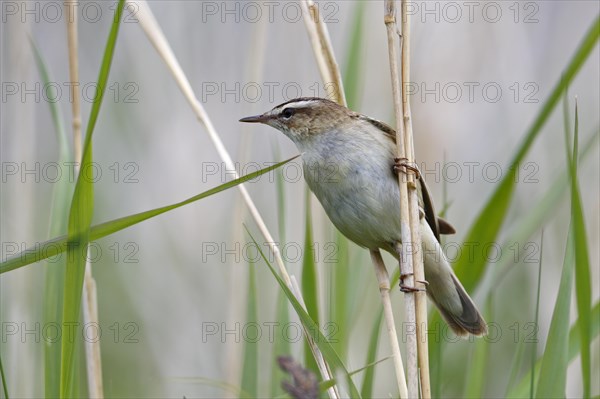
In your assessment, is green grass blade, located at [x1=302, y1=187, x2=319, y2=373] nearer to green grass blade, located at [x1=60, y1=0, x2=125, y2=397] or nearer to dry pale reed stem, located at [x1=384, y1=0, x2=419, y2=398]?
dry pale reed stem, located at [x1=384, y1=0, x2=419, y2=398]

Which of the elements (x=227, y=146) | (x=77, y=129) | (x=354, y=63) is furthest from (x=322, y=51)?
(x=227, y=146)

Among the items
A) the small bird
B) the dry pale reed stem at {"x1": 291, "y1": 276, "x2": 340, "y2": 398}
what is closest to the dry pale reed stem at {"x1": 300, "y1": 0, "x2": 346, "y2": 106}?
the small bird

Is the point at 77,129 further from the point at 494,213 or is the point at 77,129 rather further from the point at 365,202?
the point at 494,213

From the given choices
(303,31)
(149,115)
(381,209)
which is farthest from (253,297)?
(303,31)

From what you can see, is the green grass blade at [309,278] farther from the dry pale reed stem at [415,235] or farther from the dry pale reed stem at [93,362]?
the dry pale reed stem at [93,362]

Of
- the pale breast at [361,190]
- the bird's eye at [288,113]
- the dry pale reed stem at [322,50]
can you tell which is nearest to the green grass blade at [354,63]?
the dry pale reed stem at [322,50]
